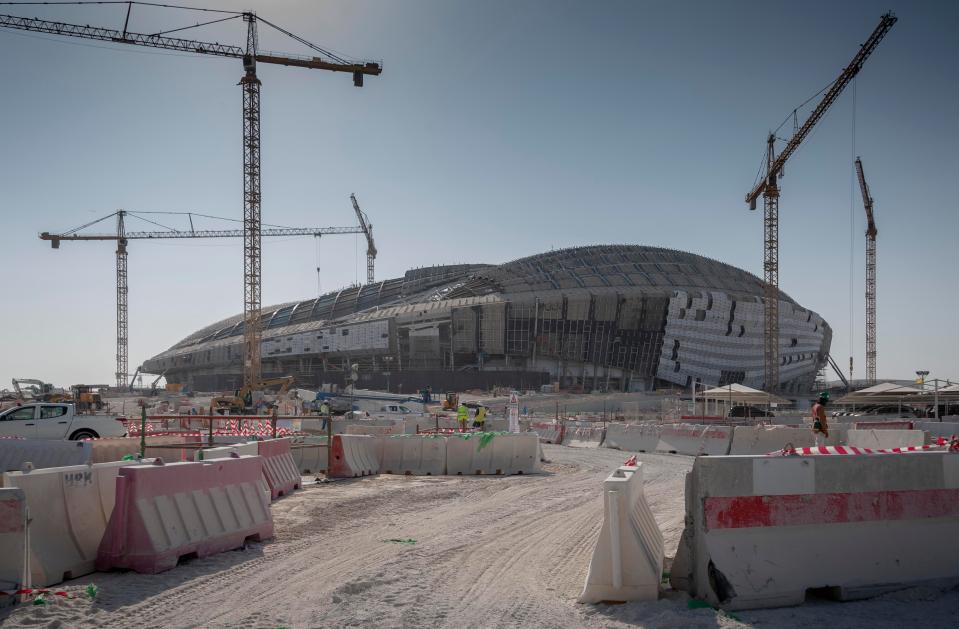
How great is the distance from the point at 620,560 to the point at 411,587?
204 centimetres

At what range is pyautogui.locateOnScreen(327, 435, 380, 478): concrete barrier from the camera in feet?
61.3

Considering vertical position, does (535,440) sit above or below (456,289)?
below

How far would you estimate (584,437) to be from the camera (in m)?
33.9

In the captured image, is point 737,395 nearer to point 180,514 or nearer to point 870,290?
point 180,514

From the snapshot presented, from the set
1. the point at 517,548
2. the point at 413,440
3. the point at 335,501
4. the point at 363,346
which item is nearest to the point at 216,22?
the point at 363,346

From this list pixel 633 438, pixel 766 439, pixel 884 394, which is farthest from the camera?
pixel 884 394

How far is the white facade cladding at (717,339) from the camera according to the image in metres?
94.4

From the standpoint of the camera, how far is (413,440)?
20.5 metres

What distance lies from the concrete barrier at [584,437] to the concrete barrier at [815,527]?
1023 inches

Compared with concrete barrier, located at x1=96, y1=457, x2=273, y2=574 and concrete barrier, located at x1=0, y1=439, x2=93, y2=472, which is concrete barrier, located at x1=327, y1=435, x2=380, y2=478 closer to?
concrete barrier, located at x1=0, y1=439, x2=93, y2=472

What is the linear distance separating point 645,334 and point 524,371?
1492 centimetres

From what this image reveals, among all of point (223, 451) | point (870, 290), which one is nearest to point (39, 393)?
point (223, 451)

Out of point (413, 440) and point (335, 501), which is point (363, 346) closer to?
point (413, 440)

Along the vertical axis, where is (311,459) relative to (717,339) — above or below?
below
